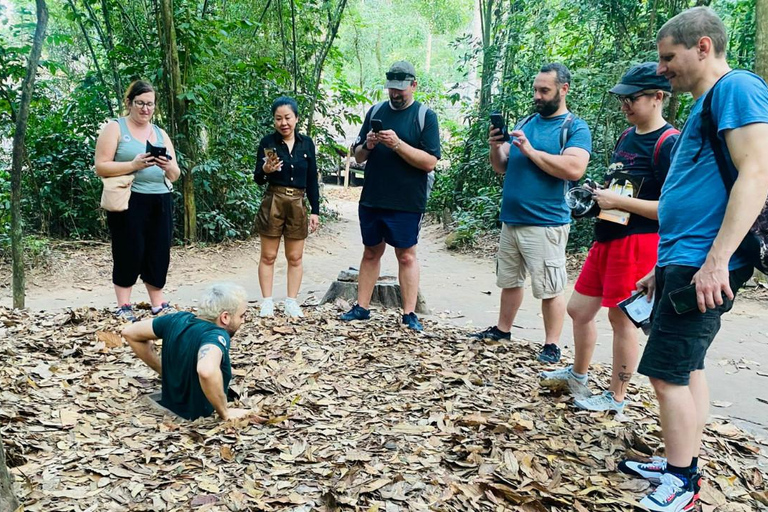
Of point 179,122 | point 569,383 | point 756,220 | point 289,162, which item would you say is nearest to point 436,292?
point 289,162

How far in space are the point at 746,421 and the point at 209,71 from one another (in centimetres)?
772

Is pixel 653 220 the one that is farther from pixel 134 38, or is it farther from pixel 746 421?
pixel 134 38

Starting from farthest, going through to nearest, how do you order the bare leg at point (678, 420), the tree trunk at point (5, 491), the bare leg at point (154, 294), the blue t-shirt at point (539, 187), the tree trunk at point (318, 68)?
the tree trunk at point (318, 68) → the bare leg at point (154, 294) → the blue t-shirt at point (539, 187) → the bare leg at point (678, 420) → the tree trunk at point (5, 491)

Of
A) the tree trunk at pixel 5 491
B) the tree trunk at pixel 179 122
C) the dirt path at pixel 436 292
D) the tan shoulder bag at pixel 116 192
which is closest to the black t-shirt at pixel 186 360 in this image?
the tree trunk at pixel 5 491

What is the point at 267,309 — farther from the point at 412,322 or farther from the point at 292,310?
the point at 412,322

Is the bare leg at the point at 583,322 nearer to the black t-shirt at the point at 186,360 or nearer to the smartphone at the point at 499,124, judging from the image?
the smartphone at the point at 499,124

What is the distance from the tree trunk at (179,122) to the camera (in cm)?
771

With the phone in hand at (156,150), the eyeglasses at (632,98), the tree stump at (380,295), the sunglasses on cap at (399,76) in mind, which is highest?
the sunglasses on cap at (399,76)

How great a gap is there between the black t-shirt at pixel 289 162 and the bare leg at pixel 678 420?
3.20 m

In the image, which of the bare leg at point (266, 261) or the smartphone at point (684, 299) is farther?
the bare leg at point (266, 261)

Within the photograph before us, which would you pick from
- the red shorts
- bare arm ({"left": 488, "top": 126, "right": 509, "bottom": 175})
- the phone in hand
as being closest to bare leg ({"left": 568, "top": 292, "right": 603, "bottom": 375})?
the red shorts

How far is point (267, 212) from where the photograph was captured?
477 centimetres

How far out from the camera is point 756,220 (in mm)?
2084

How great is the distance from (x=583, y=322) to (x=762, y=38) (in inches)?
181
